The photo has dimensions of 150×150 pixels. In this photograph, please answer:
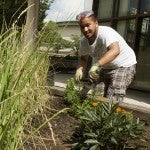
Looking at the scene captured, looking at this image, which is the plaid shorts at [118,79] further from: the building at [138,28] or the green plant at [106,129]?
the building at [138,28]

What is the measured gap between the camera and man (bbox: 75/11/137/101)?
4812mm

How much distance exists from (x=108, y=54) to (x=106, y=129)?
101 cm

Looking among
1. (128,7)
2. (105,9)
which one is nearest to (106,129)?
(128,7)

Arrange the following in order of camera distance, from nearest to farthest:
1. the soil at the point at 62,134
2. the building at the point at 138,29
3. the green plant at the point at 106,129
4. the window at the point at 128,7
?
the green plant at the point at 106,129 < the soil at the point at 62,134 < the building at the point at 138,29 < the window at the point at 128,7

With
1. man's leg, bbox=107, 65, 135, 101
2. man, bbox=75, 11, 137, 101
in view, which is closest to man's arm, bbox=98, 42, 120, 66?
man, bbox=75, 11, 137, 101

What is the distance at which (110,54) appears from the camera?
4.68 metres

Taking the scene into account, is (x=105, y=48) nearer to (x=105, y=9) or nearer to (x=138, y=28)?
(x=138, y=28)

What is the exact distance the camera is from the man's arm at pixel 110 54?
4.66 m

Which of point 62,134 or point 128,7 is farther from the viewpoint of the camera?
point 128,7

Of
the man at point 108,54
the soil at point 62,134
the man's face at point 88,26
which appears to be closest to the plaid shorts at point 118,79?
the man at point 108,54

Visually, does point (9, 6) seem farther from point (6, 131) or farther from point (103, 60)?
point (6, 131)

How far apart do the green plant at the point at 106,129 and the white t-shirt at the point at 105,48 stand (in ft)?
3.33

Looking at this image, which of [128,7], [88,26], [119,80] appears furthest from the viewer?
[128,7]

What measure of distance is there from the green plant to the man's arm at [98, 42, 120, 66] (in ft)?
2.09
